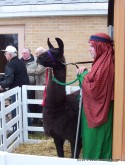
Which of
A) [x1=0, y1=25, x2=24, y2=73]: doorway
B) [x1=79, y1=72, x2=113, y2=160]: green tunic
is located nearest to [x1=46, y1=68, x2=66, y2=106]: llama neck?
[x1=79, y1=72, x2=113, y2=160]: green tunic

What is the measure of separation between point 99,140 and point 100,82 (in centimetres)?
67

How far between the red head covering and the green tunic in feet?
0.27

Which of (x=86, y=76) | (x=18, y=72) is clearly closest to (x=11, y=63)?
(x=18, y=72)

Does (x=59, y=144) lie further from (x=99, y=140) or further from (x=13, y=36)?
(x=13, y=36)

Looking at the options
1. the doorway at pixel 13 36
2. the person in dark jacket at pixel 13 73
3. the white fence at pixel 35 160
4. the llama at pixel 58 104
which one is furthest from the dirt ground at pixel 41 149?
the white fence at pixel 35 160

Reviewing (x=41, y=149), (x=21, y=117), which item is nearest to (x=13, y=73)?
(x=21, y=117)

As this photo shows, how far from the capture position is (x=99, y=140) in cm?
373

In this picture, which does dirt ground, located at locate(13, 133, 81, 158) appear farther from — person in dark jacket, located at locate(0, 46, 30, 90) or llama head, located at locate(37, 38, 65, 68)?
llama head, located at locate(37, 38, 65, 68)

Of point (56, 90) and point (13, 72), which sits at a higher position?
point (13, 72)

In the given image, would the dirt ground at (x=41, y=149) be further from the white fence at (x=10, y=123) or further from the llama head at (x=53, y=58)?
the llama head at (x=53, y=58)

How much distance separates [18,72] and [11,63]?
220 mm

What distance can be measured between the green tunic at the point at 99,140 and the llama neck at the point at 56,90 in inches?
19.2

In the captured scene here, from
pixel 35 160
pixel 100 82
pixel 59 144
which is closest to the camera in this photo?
pixel 35 160

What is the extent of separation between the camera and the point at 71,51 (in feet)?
29.3
